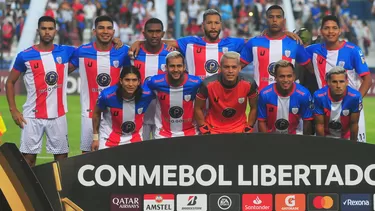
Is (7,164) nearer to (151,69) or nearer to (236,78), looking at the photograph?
(236,78)

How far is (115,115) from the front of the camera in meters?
7.39

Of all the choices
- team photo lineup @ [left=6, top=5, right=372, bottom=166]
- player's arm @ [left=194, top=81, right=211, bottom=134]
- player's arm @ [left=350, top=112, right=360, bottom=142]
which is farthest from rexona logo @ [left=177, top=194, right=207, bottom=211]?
player's arm @ [left=350, top=112, right=360, bottom=142]

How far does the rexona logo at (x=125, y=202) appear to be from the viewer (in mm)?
4309

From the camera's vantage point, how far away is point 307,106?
24.1 ft

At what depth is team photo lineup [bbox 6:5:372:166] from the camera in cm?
721

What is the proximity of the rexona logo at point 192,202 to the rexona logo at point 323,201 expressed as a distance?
1.71ft

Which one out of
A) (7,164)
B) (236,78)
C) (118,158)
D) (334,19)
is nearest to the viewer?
(7,164)

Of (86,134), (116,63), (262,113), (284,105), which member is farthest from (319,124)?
(86,134)

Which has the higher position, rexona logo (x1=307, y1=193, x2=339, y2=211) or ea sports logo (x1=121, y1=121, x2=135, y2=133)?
ea sports logo (x1=121, y1=121, x2=135, y2=133)

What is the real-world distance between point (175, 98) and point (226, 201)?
3.30m

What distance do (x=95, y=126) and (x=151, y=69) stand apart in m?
1.14

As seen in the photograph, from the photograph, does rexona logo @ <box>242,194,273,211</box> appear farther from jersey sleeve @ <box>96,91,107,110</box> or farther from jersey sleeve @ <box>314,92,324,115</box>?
jersey sleeve @ <box>96,91,107,110</box>

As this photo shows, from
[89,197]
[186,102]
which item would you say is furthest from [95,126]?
[89,197]

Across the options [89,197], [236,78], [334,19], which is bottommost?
[89,197]
